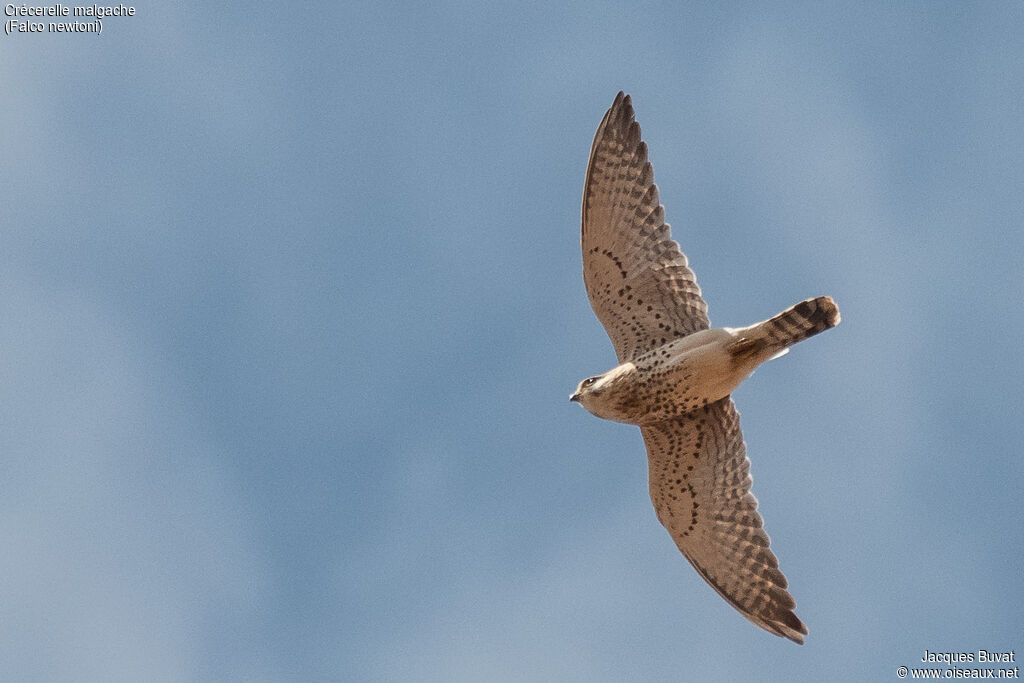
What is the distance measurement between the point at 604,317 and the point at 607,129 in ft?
5.80

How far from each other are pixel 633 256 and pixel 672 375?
3.82 feet

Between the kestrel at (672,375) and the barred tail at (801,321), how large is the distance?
103 mm

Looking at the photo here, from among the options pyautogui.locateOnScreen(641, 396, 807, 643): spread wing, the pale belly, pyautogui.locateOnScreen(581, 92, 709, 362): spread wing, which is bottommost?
pyautogui.locateOnScreen(641, 396, 807, 643): spread wing

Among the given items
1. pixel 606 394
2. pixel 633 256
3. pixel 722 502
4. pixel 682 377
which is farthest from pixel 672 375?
pixel 722 502

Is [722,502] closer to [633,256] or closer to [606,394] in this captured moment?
[606,394]

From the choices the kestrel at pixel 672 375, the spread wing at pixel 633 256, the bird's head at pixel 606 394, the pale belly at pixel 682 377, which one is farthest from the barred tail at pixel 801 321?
the bird's head at pixel 606 394

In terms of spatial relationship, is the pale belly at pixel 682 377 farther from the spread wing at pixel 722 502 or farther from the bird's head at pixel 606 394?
the spread wing at pixel 722 502

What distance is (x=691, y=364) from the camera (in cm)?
1062

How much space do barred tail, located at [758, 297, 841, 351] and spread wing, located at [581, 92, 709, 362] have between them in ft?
2.37

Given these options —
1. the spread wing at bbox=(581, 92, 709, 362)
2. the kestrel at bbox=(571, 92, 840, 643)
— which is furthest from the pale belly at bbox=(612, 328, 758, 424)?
the spread wing at bbox=(581, 92, 709, 362)

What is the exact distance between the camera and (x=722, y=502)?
1146 cm

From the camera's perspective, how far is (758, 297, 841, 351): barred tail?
1028 cm

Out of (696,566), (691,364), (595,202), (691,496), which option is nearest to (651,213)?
(595,202)

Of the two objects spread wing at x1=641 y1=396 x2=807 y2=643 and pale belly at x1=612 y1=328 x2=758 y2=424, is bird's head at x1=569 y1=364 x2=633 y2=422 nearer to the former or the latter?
pale belly at x1=612 y1=328 x2=758 y2=424
